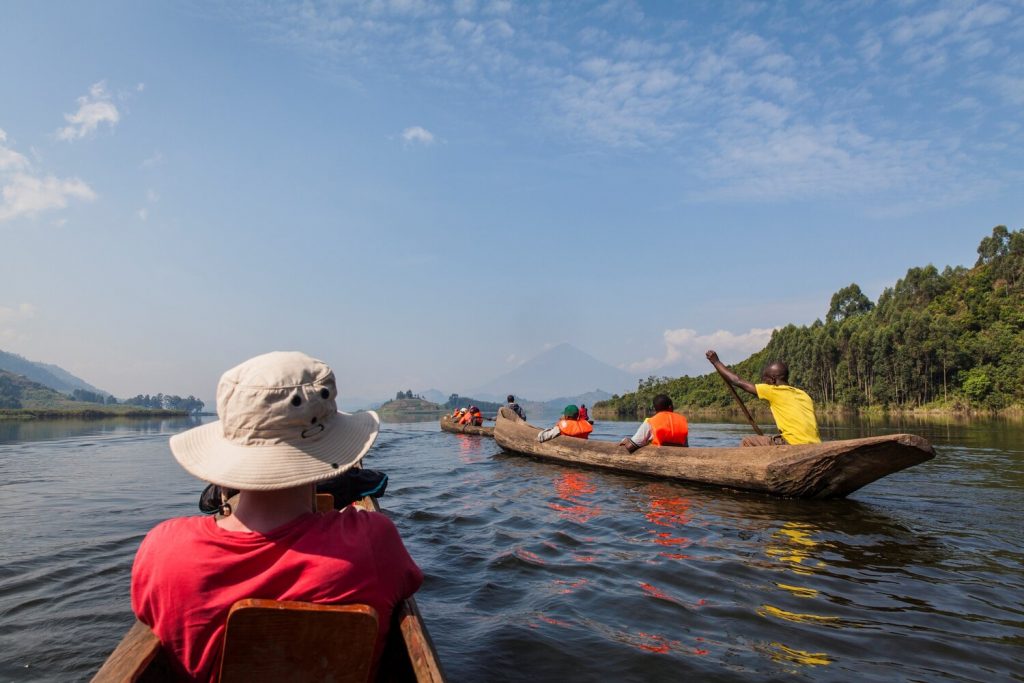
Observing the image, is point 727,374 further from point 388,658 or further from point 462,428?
point 462,428

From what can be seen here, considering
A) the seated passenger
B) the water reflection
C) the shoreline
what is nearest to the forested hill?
the seated passenger

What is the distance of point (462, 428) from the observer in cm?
2492

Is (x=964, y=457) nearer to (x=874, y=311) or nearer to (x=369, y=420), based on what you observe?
(x=369, y=420)

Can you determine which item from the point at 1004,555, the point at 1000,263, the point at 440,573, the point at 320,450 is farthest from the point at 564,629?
the point at 1000,263

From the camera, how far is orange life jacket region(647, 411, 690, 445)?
34.9 ft

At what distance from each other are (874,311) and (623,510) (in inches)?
3452

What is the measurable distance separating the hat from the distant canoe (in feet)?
64.9

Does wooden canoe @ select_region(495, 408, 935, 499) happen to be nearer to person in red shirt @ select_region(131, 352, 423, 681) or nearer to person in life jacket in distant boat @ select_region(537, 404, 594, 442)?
person in life jacket in distant boat @ select_region(537, 404, 594, 442)

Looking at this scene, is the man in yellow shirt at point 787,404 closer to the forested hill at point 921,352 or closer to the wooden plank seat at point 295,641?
the wooden plank seat at point 295,641

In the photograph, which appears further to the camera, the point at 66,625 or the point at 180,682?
the point at 66,625

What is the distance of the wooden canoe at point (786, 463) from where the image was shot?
276 inches

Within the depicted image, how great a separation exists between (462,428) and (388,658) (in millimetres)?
22406

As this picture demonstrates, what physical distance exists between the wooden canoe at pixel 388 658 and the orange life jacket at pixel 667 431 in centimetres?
860

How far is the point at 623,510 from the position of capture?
8.22 metres
